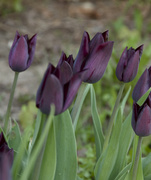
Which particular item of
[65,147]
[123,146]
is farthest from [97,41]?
[123,146]

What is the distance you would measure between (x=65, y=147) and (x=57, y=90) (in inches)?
11.3

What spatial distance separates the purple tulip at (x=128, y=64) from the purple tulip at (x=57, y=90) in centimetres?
30

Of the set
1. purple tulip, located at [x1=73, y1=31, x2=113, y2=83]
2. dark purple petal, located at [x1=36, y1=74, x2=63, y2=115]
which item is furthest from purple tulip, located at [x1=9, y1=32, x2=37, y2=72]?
dark purple petal, located at [x1=36, y1=74, x2=63, y2=115]

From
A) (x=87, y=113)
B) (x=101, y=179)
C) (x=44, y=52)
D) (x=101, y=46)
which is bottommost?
(x=101, y=179)

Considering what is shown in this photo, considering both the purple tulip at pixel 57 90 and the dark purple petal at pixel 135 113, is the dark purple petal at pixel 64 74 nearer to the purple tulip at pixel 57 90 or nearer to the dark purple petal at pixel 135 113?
the purple tulip at pixel 57 90

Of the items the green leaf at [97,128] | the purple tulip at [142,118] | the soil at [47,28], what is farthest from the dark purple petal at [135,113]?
the soil at [47,28]

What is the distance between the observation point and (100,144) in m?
1.15

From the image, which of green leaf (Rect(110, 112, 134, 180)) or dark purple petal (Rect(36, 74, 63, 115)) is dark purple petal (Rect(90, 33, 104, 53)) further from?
green leaf (Rect(110, 112, 134, 180))

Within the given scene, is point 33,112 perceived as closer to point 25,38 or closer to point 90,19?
point 25,38

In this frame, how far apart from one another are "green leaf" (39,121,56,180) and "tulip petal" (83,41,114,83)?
0.55 feet

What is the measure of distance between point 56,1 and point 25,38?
3184 millimetres

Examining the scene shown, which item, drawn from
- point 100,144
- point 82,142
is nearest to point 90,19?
point 82,142

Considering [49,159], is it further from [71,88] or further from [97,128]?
[97,128]

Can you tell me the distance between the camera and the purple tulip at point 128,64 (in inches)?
37.0
